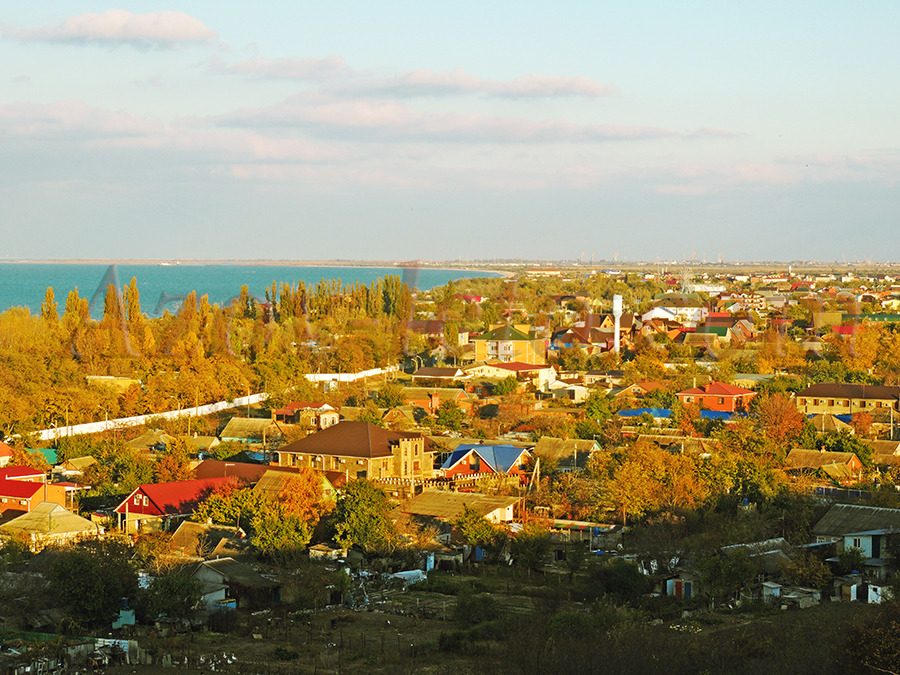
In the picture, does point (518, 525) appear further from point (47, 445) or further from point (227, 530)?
point (47, 445)

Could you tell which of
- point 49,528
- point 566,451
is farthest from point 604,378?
point 49,528

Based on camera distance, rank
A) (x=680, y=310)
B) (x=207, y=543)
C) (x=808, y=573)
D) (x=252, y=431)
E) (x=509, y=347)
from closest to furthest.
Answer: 1. (x=808, y=573)
2. (x=207, y=543)
3. (x=252, y=431)
4. (x=509, y=347)
5. (x=680, y=310)

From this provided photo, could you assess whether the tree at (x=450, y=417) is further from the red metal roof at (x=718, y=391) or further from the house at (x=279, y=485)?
the house at (x=279, y=485)

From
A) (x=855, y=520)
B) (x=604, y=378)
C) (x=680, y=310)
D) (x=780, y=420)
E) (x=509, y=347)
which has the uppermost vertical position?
(x=680, y=310)

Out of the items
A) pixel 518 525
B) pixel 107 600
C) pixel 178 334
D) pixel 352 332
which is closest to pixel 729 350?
pixel 352 332

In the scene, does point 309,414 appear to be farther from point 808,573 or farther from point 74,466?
point 808,573

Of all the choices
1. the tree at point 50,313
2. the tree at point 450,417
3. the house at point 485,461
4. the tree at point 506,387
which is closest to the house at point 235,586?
the house at point 485,461
